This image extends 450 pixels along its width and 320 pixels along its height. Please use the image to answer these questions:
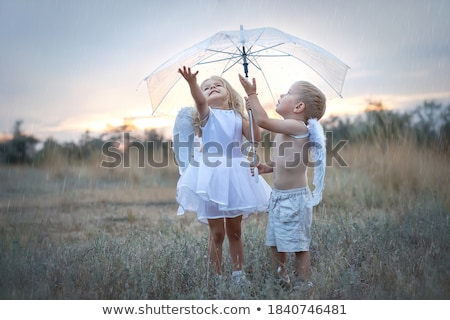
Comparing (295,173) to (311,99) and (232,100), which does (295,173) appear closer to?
(311,99)

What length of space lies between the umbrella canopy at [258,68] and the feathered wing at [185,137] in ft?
0.60

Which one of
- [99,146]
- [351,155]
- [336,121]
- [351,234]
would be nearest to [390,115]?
[351,155]

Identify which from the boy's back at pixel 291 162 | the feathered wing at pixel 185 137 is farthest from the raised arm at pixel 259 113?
the feathered wing at pixel 185 137

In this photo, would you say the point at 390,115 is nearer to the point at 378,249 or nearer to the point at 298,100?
the point at 378,249

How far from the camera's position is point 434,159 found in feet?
22.5

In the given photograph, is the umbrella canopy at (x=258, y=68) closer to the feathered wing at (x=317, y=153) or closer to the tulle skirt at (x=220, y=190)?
the feathered wing at (x=317, y=153)

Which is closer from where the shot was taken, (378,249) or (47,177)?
(378,249)

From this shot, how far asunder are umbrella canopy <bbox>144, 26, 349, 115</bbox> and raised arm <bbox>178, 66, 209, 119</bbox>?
208mm

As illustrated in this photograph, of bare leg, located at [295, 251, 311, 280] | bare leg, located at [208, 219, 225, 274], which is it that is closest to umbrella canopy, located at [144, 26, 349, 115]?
bare leg, located at [208, 219, 225, 274]

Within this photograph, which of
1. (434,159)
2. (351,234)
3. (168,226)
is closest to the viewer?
(351,234)

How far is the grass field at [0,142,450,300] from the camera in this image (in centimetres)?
361

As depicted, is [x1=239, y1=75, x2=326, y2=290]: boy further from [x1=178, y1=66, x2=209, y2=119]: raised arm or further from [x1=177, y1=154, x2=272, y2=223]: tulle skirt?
[x1=178, y1=66, x2=209, y2=119]: raised arm

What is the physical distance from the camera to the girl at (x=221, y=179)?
3752mm

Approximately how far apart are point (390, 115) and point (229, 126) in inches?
178
